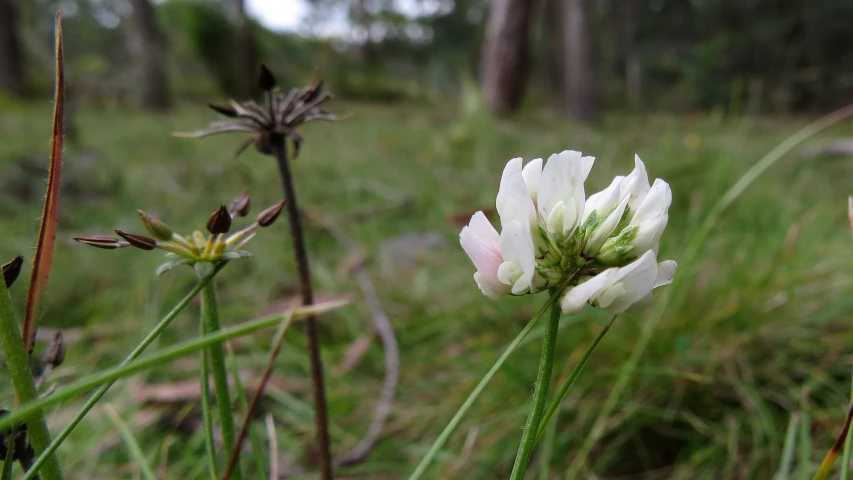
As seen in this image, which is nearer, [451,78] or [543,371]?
[543,371]

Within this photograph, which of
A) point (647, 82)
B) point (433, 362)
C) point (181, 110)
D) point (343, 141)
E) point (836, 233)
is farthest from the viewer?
point (647, 82)

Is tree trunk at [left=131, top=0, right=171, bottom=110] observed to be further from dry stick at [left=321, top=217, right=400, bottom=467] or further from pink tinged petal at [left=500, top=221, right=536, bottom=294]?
pink tinged petal at [left=500, top=221, right=536, bottom=294]

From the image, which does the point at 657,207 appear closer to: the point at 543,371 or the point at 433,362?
the point at 543,371

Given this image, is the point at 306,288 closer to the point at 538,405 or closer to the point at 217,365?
the point at 217,365

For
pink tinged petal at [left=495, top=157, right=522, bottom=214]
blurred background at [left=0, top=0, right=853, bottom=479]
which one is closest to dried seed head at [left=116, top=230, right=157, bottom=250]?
pink tinged petal at [left=495, top=157, right=522, bottom=214]

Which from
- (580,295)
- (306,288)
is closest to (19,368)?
(306,288)

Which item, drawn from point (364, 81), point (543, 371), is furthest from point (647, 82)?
point (543, 371)
